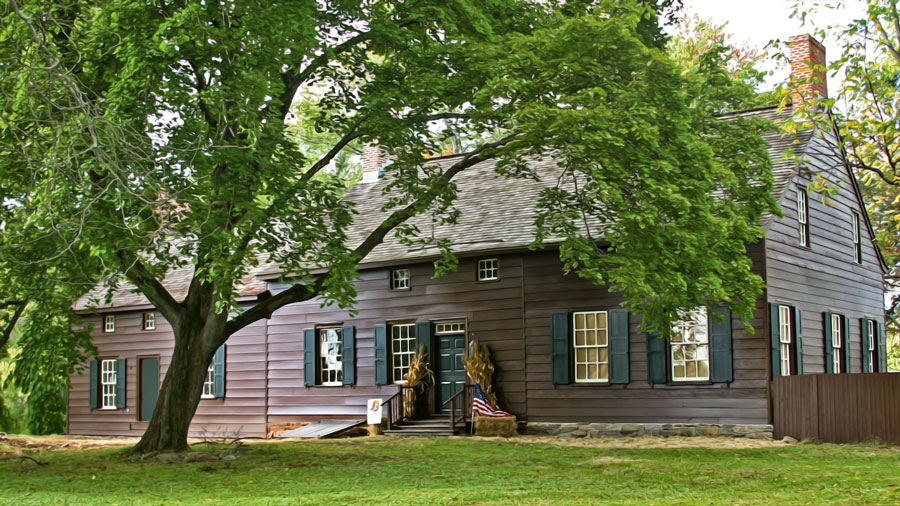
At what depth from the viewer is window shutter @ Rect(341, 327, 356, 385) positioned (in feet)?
77.3

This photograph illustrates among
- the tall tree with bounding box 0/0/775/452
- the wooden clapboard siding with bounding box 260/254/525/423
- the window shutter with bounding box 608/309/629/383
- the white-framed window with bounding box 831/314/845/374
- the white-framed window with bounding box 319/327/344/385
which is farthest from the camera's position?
the white-framed window with bounding box 319/327/344/385

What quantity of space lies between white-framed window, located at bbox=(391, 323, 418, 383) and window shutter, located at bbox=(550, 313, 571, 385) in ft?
12.1

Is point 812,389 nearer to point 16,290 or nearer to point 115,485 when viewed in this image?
point 115,485

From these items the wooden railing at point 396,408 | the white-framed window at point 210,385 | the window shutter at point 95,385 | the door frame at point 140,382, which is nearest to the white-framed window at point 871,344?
the wooden railing at point 396,408

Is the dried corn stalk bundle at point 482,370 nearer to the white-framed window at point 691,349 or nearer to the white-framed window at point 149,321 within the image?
the white-framed window at point 691,349

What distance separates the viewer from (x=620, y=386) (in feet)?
65.5

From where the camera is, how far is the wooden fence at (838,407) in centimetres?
1727

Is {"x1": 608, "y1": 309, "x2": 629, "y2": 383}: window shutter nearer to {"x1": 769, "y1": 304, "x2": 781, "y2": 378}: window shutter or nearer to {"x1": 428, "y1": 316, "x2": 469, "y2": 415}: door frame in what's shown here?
{"x1": 769, "y1": 304, "x2": 781, "y2": 378}: window shutter

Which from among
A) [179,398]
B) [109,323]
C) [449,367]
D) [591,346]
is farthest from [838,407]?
[109,323]

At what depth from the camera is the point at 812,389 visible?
1803cm

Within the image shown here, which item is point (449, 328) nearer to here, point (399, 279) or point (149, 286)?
point (399, 279)

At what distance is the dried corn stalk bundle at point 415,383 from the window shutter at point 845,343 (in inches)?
368

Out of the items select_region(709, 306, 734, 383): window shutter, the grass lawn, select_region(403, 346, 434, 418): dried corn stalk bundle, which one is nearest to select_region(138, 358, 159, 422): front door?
select_region(403, 346, 434, 418): dried corn stalk bundle

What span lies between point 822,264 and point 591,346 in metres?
6.07
